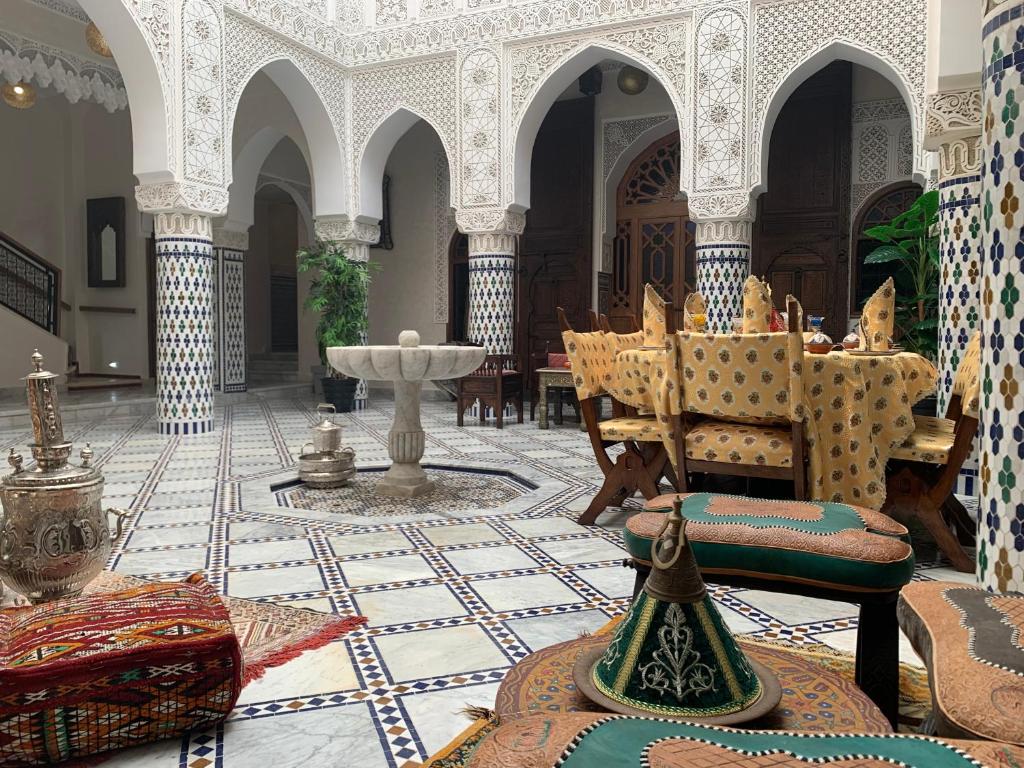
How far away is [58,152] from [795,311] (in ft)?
32.0

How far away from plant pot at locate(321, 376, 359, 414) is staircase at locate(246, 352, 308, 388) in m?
2.84

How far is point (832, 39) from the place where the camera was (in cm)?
602

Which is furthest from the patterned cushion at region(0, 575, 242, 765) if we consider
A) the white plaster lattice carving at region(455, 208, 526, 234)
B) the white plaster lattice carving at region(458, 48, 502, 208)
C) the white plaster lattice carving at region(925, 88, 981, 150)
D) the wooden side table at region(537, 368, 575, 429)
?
the white plaster lattice carving at region(458, 48, 502, 208)

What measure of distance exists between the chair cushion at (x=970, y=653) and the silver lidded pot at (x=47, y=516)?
5.78 feet

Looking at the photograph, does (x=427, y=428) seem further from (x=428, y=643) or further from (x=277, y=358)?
(x=277, y=358)

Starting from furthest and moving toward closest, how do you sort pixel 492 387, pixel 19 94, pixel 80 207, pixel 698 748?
pixel 80 207
pixel 19 94
pixel 492 387
pixel 698 748

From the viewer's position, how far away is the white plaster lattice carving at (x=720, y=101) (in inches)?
248

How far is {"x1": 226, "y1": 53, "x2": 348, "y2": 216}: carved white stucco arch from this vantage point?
725 cm

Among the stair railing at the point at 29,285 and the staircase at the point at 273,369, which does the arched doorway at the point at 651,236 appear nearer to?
the staircase at the point at 273,369

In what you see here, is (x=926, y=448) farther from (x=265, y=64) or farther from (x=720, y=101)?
(x=265, y=64)

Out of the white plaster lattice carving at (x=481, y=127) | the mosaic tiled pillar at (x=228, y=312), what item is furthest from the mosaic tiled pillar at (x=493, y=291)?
the mosaic tiled pillar at (x=228, y=312)

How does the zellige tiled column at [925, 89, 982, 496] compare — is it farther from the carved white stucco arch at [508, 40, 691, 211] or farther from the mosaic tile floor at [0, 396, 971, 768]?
the carved white stucco arch at [508, 40, 691, 211]

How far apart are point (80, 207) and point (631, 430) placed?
8.92 m

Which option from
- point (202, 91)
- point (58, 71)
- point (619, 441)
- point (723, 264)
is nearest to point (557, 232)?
point (723, 264)
